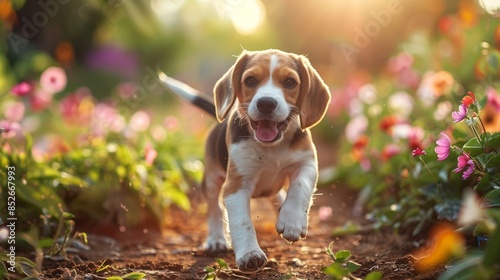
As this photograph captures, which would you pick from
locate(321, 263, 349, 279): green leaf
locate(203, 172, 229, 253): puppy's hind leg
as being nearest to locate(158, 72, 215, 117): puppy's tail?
locate(203, 172, 229, 253): puppy's hind leg

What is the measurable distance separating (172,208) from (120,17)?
4.49 m

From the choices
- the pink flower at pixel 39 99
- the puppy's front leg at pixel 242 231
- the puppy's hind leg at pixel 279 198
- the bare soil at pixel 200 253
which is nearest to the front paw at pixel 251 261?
the puppy's front leg at pixel 242 231

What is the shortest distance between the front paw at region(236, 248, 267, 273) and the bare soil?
0.14 metres

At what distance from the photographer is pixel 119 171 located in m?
5.35

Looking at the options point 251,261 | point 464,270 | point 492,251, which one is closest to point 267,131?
point 251,261

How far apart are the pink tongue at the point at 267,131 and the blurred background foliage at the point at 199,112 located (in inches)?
51.2

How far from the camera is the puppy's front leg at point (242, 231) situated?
11.6 ft

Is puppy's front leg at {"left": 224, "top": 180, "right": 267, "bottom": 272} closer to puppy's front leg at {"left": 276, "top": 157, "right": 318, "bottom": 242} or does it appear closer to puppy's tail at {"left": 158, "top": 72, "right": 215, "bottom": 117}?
puppy's front leg at {"left": 276, "top": 157, "right": 318, "bottom": 242}

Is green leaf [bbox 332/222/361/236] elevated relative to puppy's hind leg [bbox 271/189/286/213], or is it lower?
lower

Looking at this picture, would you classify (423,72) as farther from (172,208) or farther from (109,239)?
(109,239)

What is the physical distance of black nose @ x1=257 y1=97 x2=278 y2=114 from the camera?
3.69 metres

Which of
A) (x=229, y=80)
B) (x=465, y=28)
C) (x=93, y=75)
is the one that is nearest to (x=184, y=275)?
(x=229, y=80)

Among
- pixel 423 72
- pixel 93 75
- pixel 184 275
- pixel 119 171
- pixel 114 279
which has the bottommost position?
pixel 93 75

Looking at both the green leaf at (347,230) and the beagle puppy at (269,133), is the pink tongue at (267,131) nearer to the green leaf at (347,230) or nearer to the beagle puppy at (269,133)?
the beagle puppy at (269,133)
